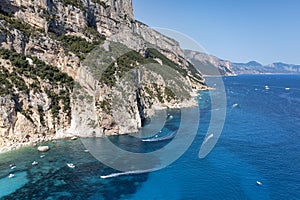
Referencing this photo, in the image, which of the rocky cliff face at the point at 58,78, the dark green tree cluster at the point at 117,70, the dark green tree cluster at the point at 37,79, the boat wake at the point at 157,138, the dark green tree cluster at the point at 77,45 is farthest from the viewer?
the dark green tree cluster at the point at 77,45

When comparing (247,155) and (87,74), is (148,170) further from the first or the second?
(87,74)

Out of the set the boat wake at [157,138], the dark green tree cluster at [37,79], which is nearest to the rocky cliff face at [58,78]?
the dark green tree cluster at [37,79]

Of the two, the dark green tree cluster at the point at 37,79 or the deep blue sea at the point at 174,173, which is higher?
the dark green tree cluster at the point at 37,79

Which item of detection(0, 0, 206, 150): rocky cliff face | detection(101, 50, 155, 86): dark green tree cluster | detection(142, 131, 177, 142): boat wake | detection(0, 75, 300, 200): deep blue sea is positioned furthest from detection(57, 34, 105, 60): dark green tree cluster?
detection(142, 131, 177, 142): boat wake

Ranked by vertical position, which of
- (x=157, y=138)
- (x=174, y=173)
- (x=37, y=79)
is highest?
(x=37, y=79)

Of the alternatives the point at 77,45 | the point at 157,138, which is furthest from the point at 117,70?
the point at 157,138

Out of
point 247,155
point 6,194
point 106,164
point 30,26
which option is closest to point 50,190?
point 6,194

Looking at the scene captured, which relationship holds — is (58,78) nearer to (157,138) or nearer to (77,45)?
(77,45)

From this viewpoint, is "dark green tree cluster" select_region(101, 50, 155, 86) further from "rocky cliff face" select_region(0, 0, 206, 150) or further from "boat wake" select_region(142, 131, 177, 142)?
"boat wake" select_region(142, 131, 177, 142)

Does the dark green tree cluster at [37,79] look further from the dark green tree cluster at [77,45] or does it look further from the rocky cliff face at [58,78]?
the dark green tree cluster at [77,45]
